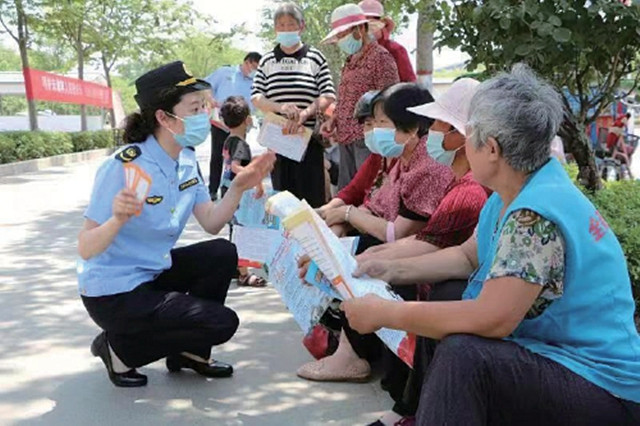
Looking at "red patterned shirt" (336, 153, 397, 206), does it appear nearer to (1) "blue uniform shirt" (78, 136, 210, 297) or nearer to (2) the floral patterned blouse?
(1) "blue uniform shirt" (78, 136, 210, 297)

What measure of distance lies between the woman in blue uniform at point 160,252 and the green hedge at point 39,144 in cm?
1308

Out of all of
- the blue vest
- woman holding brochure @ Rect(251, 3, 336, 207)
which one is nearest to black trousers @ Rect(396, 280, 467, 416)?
the blue vest

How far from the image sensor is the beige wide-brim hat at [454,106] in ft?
8.87

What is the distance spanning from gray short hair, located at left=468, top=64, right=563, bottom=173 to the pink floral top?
0.90 metres

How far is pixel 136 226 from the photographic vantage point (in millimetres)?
3184

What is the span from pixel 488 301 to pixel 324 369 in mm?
1701

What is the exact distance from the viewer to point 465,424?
70.7 inches

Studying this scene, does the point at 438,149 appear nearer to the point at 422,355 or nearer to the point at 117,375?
the point at 422,355

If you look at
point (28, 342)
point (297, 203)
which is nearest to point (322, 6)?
point (28, 342)

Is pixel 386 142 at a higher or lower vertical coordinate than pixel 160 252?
higher

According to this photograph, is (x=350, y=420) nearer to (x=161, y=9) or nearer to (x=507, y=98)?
(x=507, y=98)

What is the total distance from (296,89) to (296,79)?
0.24ft

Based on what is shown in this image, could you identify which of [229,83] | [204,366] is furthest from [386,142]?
[229,83]

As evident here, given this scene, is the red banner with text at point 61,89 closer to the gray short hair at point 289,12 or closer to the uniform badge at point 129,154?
the gray short hair at point 289,12
